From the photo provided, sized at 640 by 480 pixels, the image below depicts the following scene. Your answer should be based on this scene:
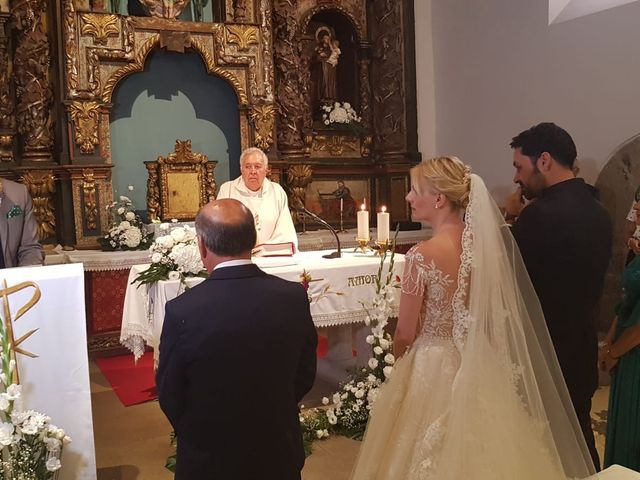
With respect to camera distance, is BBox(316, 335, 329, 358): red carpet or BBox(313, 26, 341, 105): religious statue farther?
BBox(313, 26, 341, 105): religious statue

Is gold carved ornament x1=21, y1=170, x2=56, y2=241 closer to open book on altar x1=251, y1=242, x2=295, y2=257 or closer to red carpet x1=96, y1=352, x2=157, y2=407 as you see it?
red carpet x1=96, y1=352, x2=157, y2=407

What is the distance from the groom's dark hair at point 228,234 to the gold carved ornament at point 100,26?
6.08m

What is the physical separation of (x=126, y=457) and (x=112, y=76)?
4.85 metres

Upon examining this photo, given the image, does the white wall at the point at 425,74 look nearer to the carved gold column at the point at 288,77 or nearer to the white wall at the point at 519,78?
the white wall at the point at 519,78

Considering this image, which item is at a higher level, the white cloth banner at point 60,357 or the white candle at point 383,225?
the white candle at point 383,225

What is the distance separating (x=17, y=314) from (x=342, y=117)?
7.00 meters

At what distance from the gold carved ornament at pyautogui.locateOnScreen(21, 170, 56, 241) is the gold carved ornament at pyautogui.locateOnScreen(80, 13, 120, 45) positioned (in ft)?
5.34

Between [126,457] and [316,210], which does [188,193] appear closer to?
[316,210]

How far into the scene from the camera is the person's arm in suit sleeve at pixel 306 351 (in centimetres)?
231

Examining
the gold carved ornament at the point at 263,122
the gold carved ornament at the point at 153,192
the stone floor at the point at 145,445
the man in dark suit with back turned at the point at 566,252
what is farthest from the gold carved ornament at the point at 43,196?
the man in dark suit with back turned at the point at 566,252

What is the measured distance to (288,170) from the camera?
8.79m

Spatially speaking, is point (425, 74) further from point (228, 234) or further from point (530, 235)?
point (228, 234)

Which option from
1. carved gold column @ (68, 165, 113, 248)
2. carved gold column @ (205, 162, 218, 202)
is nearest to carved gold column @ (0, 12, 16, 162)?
carved gold column @ (68, 165, 113, 248)

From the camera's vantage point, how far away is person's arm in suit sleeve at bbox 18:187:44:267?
414 cm
